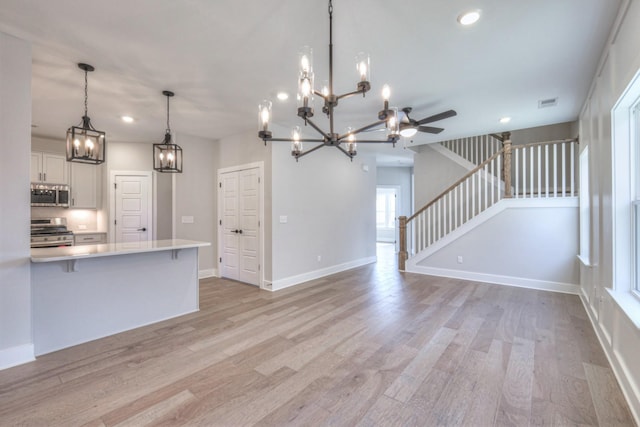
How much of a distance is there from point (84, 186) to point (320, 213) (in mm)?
4665

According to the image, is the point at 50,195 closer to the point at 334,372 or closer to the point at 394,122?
the point at 334,372

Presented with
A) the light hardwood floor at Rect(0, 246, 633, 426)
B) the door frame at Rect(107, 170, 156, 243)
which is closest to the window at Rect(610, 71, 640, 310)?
the light hardwood floor at Rect(0, 246, 633, 426)

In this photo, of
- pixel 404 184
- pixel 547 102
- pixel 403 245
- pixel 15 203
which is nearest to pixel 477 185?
pixel 403 245

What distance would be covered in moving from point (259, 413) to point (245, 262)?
11.6ft

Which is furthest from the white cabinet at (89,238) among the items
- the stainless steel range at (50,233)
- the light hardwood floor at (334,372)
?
the light hardwood floor at (334,372)

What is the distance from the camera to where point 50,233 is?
16.7 feet

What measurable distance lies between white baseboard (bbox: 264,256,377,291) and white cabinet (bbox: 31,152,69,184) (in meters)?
4.45

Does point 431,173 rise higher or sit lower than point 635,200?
higher

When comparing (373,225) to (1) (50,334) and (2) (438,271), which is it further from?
(1) (50,334)

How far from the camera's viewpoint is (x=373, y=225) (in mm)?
7238

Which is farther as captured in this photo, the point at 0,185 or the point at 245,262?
the point at 245,262

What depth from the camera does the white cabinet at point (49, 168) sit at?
202 inches

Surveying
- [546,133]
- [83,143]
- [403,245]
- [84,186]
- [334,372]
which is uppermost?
[546,133]

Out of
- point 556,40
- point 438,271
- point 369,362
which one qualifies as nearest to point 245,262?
point 369,362
